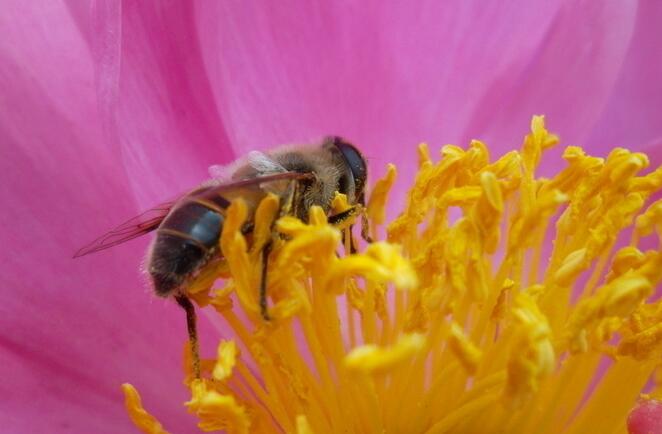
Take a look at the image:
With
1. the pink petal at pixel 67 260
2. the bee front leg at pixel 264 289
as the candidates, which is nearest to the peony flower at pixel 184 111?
the pink petal at pixel 67 260

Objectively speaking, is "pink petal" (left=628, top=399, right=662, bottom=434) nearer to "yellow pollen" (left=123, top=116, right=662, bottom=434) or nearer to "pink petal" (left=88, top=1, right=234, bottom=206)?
"yellow pollen" (left=123, top=116, right=662, bottom=434)

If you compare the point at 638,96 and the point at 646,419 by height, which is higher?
the point at 638,96

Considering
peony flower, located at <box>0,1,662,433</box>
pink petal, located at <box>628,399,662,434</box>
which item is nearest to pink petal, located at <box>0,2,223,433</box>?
peony flower, located at <box>0,1,662,433</box>

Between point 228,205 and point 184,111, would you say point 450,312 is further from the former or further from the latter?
point 184,111

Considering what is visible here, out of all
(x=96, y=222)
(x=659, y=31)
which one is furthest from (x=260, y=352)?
(x=659, y=31)

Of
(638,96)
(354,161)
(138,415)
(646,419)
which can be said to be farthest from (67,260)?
(638,96)

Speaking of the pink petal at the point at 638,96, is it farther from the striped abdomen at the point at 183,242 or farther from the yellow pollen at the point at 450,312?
the striped abdomen at the point at 183,242
